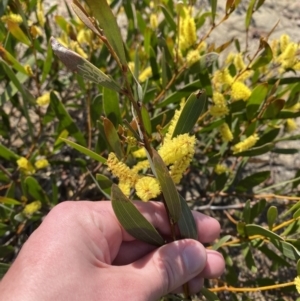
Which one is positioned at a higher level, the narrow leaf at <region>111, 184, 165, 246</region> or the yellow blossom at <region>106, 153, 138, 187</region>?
the yellow blossom at <region>106, 153, 138, 187</region>

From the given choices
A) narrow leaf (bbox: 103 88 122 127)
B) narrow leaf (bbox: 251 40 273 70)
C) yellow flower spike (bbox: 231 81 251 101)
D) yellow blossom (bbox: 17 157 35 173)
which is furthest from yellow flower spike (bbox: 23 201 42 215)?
narrow leaf (bbox: 251 40 273 70)

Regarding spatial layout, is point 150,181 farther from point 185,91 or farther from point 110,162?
point 185,91

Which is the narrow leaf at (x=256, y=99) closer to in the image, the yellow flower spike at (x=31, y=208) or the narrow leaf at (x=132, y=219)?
the narrow leaf at (x=132, y=219)

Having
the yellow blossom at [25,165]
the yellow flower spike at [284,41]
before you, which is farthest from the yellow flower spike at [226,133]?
the yellow blossom at [25,165]

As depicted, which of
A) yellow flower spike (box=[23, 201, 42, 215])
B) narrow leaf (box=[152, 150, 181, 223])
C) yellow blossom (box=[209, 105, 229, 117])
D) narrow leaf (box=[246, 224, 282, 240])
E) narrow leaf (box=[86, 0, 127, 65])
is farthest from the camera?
yellow flower spike (box=[23, 201, 42, 215])

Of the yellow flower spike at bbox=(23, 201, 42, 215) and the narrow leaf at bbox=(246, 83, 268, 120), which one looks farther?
the yellow flower spike at bbox=(23, 201, 42, 215)

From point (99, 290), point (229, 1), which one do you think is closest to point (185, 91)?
point (229, 1)

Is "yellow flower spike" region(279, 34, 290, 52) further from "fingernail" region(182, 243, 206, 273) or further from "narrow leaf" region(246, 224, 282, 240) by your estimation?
"fingernail" region(182, 243, 206, 273)
